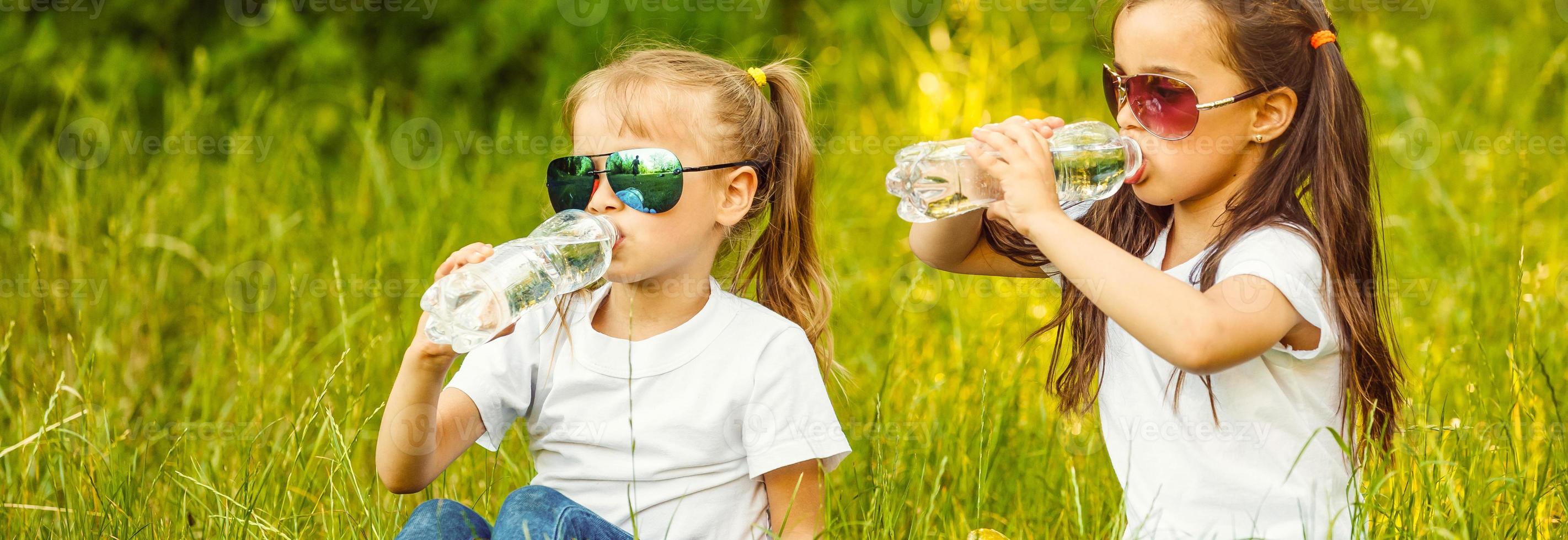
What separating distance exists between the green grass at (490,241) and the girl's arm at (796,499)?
0.15m

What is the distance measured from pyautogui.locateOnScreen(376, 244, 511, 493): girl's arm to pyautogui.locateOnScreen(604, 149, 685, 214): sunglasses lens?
23 centimetres

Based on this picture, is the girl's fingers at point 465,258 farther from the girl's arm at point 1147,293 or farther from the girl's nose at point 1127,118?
the girl's nose at point 1127,118

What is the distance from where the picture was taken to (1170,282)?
5.71 feet

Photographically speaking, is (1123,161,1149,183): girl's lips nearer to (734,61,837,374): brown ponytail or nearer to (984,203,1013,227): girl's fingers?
(984,203,1013,227): girl's fingers

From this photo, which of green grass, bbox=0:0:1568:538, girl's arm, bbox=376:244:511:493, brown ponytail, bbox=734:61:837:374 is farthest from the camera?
green grass, bbox=0:0:1568:538

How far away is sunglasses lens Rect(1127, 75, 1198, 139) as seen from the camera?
6.30 feet

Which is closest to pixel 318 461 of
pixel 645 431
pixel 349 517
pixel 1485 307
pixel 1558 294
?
pixel 349 517

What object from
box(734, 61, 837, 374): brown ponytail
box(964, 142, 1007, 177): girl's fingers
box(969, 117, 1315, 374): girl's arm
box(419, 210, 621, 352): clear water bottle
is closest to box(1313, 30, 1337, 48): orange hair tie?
box(969, 117, 1315, 374): girl's arm

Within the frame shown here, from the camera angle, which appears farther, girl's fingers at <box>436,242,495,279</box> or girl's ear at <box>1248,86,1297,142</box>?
girl's ear at <box>1248,86,1297,142</box>

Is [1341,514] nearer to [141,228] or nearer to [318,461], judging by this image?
[318,461]

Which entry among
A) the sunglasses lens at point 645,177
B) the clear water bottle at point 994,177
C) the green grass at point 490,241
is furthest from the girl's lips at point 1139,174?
the sunglasses lens at point 645,177

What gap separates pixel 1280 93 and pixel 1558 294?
1977mm

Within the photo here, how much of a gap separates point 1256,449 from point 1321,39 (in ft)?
2.08

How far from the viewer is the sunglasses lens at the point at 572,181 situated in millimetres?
1966
